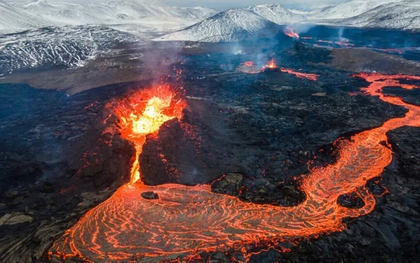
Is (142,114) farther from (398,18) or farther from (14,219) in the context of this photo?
(398,18)

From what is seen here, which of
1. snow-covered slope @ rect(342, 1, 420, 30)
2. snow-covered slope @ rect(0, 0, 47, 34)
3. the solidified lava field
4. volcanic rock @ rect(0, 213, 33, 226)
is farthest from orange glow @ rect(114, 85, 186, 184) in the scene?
snow-covered slope @ rect(0, 0, 47, 34)

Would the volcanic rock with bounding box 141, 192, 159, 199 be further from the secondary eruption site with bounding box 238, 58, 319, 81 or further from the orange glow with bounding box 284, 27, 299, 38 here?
the orange glow with bounding box 284, 27, 299, 38

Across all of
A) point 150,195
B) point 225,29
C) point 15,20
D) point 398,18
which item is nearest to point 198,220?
point 150,195

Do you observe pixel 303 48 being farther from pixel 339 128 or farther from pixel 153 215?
pixel 153 215

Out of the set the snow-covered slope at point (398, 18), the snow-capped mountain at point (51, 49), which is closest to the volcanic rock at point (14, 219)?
the snow-capped mountain at point (51, 49)

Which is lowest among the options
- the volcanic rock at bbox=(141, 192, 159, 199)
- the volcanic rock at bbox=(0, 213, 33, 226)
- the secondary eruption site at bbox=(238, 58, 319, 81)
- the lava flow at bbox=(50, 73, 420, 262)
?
the volcanic rock at bbox=(0, 213, 33, 226)

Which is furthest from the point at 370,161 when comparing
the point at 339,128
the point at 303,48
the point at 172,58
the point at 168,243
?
the point at 172,58
